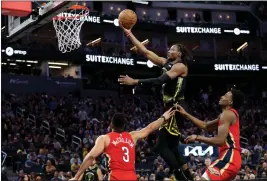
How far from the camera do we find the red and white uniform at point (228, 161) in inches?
320

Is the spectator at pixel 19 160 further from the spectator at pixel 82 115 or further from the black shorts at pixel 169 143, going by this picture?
the black shorts at pixel 169 143

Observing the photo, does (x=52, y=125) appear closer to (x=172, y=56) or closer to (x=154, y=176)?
(x=154, y=176)

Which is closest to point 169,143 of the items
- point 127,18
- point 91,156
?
point 91,156

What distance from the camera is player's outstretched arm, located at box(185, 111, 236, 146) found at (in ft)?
27.1

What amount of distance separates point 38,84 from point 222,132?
86.7ft

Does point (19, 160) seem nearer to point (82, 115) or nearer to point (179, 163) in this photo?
point (82, 115)

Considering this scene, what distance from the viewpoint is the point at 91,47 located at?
37062 mm

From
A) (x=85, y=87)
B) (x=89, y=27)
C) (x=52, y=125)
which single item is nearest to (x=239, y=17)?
(x=89, y=27)

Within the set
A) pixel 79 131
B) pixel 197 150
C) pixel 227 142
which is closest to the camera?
pixel 227 142

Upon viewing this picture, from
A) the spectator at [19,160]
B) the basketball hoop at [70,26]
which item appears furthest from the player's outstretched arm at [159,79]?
the spectator at [19,160]

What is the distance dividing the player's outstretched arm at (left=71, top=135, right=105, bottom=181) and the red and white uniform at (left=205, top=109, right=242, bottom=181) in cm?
150

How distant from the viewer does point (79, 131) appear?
1044 inches

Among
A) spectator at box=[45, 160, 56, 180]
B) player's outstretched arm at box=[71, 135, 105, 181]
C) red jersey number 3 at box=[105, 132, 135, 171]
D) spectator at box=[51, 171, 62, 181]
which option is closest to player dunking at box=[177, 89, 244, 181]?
red jersey number 3 at box=[105, 132, 135, 171]

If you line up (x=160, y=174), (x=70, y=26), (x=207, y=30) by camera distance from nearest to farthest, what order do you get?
(x=70, y=26)
(x=160, y=174)
(x=207, y=30)
